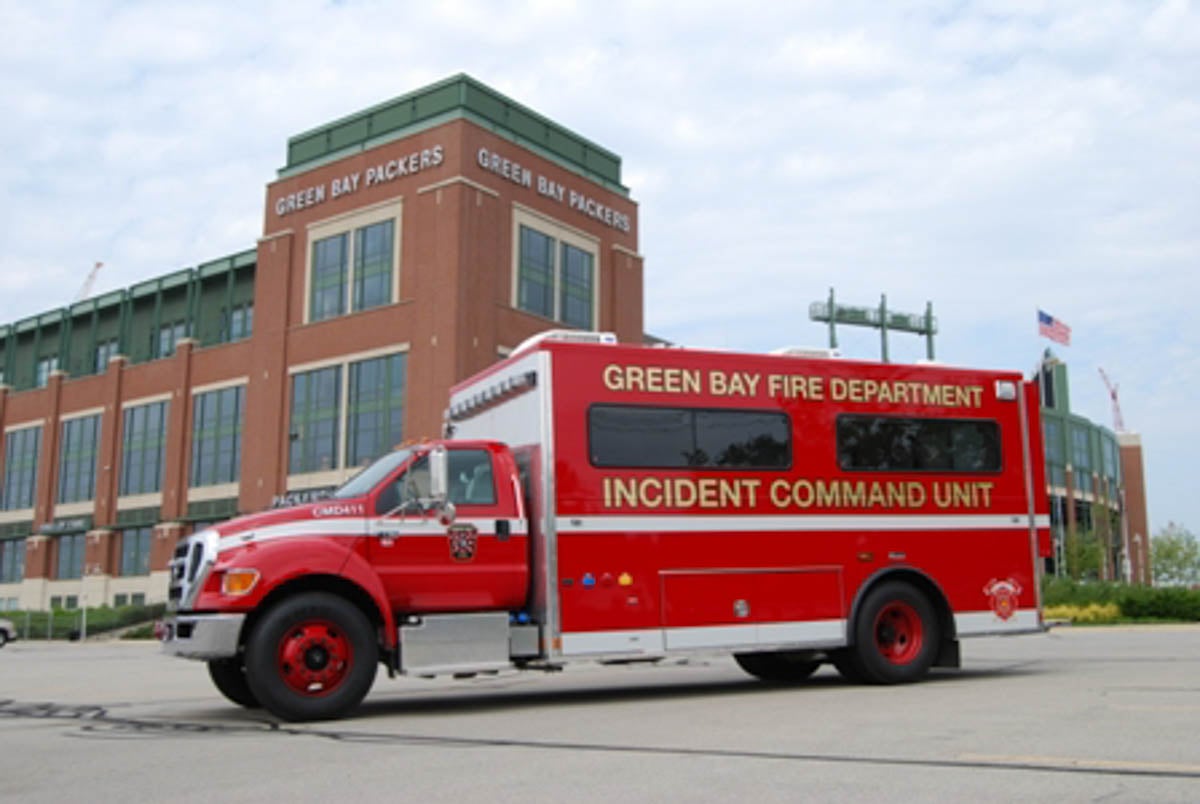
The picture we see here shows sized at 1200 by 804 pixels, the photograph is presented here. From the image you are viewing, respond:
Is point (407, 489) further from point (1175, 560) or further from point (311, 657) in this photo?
point (1175, 560)

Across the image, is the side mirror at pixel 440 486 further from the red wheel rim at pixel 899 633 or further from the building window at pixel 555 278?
the building window at pixel 555 278

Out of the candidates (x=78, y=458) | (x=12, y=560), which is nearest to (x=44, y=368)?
(x=78, y=458)

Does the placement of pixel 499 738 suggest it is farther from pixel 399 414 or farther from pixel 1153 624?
pixel 399 414

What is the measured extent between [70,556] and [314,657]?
5865 cm

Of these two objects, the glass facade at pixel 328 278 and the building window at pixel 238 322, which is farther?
the building window at pixel 238 322

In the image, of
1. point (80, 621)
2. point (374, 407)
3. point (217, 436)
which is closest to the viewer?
point (374, 407)

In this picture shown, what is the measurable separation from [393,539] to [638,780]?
4.62 meters

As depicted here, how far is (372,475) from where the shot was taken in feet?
37.0

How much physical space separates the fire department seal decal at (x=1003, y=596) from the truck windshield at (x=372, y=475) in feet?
22.0

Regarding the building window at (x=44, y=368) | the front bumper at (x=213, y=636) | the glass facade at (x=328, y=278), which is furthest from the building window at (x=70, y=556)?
the front bumper at (x=213, y=636)

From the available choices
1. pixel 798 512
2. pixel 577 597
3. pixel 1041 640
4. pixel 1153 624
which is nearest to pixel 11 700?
pixel 577 597

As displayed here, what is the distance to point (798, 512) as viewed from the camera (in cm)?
1254

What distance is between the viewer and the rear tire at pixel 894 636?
12523 mm

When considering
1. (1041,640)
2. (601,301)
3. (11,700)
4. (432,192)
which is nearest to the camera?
(11,700)
